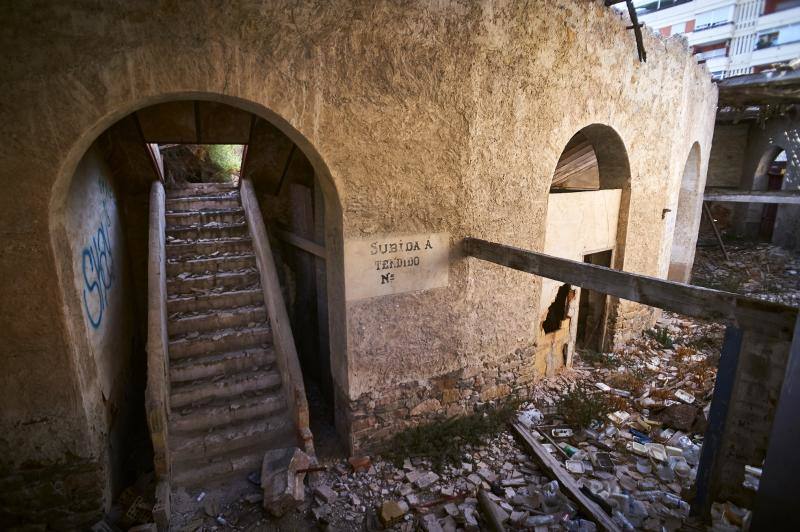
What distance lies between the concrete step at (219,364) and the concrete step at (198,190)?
2.93 meters

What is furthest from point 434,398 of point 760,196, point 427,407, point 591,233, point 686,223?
point 760,196

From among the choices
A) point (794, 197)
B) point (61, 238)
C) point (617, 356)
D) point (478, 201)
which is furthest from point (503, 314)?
point (794, 197)

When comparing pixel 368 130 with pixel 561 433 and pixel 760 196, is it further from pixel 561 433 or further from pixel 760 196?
pixel 760 196

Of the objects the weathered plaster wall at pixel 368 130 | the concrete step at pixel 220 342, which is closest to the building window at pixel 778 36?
the weathered plaster wall at pixel 368 130

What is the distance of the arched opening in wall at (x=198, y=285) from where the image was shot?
148 inches

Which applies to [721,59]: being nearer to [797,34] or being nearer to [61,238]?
[797,34]

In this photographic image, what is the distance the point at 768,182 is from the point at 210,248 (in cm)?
1768

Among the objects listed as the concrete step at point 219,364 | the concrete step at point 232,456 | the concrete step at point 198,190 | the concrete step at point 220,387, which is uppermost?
the concrete step at point 198,190

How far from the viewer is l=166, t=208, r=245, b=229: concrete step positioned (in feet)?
19.0

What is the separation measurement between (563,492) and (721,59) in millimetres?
23906

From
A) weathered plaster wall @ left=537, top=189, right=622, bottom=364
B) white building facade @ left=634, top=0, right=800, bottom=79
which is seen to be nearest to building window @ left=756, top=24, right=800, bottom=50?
white building facade @ left=634, top=0, right=800, bottom=79

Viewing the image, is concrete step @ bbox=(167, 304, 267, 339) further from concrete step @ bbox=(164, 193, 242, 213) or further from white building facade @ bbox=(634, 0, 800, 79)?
white building facade @ bbox=(634, 0, 800, 79)

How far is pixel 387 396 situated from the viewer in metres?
4.23

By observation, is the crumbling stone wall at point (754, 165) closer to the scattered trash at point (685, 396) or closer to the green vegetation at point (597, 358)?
the green vegetation at point (597, 358)
